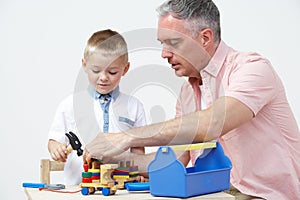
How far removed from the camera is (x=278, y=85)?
1393 mm

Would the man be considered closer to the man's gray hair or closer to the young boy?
the man's gray hair

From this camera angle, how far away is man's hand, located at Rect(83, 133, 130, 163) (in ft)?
3.69

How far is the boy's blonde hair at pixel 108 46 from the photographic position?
1.46 m

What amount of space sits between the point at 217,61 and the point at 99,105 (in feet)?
1.21

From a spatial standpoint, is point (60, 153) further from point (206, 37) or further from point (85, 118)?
point (206, 37)

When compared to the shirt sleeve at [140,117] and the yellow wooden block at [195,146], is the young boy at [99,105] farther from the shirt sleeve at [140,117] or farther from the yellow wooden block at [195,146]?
the yellow wooden block at [195,146]

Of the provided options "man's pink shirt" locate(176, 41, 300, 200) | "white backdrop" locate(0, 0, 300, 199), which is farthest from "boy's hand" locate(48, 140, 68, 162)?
"white backdrop" locate(0, 0, 300, 199)

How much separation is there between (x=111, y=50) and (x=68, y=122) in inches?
10.9

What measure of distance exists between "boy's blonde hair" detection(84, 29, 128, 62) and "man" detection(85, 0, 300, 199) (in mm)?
122

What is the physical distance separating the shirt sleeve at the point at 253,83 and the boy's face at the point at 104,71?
319 mm

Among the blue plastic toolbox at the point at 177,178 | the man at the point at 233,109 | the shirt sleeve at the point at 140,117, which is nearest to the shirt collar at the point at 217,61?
the man at the point at 233,109

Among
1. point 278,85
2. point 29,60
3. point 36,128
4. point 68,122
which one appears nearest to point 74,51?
point 29,60

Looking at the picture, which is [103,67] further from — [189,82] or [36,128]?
[36,128]

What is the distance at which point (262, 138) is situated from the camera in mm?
1384
